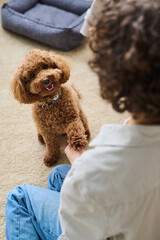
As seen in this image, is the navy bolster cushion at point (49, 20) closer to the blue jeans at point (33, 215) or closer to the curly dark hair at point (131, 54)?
the blue jeans at point (33, 215)

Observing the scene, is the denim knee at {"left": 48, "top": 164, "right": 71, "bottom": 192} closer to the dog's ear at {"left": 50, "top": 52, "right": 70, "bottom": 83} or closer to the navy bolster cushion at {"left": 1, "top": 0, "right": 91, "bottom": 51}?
the dog's ear at {"left": 50, "top": 52, "right": 70, "bottom": 83}

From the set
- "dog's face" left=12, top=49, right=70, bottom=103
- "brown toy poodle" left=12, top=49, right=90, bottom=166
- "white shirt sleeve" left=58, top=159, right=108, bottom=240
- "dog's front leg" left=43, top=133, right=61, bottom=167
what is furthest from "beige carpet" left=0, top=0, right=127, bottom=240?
"white shirt sleeve" left=58, top=159, right=108, bottom=240

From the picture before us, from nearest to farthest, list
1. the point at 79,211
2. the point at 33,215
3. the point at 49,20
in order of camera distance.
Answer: the point at 79,211 → the point at 33,215 → the point at 49,20

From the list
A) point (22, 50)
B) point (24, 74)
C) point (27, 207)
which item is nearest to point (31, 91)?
point (24, 74)

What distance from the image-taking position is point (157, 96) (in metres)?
0.45

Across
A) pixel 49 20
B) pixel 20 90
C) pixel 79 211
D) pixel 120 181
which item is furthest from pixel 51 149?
pixel 49 20

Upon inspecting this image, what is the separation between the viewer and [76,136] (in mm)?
1091

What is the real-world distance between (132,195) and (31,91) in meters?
0.73

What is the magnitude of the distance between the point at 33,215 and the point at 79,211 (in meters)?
0.42

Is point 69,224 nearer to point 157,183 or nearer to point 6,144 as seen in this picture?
point 157,183

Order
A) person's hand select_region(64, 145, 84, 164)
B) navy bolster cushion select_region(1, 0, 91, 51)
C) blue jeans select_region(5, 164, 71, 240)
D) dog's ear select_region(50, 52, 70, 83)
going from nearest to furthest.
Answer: blue jeans select_region(5, 164, 71, 240) → person's hand select_region(64, 145, 84, 164) → dog's ear select_region(50, 52, 70, 83) → navy bolster cushion select_region(1, 0, 91, 51)

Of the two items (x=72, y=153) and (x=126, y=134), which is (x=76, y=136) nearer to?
(x=72, y=153)

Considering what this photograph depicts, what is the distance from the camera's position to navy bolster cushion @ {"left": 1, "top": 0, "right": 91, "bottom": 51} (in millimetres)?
1719

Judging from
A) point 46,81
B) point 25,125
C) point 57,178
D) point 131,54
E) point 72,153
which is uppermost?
point 131,54
